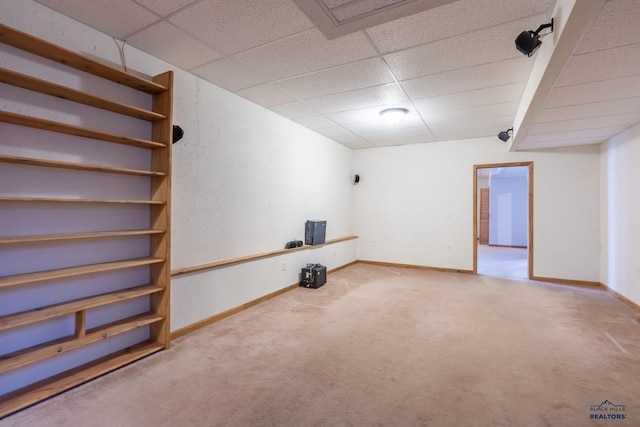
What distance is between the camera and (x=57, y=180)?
6.79ft

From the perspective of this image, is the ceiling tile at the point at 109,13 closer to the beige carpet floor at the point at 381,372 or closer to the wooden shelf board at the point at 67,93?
the wooden shelf board at the point at 67,93

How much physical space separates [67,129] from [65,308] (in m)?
1.20

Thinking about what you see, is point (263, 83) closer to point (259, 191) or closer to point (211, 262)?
point (259, 191)

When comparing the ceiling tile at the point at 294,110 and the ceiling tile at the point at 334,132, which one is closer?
the ceiling tile at the point at 294,110

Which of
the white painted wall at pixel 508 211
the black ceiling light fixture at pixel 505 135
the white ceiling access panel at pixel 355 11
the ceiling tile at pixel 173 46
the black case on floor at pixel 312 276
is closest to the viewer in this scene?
the white ceiling access panel at pixel 355 11

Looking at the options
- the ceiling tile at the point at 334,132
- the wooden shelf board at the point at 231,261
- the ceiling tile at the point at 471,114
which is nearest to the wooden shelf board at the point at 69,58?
the wooden shelf board at the point at 231,261

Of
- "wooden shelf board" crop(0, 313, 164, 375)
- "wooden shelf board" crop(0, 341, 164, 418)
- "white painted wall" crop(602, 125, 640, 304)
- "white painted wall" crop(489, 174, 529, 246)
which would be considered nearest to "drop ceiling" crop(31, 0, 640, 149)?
"white painted wall" crop(602, 125, 640, 304)

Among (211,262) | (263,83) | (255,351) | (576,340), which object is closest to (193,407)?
(255,351)

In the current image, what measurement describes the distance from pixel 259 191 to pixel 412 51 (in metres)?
2.41

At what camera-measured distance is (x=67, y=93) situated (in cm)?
198

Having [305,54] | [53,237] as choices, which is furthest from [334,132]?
[53,237]

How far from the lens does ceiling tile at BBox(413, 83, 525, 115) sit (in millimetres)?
3205

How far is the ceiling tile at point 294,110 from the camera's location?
12.6ft

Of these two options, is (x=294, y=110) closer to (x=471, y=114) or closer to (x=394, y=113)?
(x=394, y=113)
